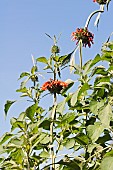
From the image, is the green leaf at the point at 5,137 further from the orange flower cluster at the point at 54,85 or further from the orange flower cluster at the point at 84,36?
the orange flower cluster at the point at 84,36

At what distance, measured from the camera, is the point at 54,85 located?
5.87 feet

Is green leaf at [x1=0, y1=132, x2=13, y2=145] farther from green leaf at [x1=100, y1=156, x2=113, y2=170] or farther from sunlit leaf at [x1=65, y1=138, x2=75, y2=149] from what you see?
green leaf at [x1=100, y1=156, x2=113, y2=170]

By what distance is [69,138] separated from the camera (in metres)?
1.48

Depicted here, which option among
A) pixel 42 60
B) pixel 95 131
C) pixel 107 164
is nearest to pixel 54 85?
pixel 42 60

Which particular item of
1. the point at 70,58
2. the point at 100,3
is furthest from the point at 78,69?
the point at 100,3

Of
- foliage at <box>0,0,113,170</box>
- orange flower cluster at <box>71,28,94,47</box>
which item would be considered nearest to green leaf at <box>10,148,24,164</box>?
foliage at <box>0,0,113,170</box>

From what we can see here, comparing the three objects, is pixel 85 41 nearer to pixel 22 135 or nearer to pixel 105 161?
pixel 22 135

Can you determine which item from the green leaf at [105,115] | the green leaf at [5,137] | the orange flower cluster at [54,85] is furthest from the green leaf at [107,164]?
the orange flower cluster at [54,85]

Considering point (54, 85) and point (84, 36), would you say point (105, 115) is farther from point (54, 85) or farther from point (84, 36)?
point (84, 36)

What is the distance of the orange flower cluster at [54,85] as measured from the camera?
5.83 ft

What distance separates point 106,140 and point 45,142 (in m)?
0.23

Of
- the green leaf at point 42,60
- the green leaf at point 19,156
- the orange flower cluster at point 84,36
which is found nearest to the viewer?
the green leaf at point 19,156

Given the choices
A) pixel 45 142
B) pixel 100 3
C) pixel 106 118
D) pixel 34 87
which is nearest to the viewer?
pixel 106 118

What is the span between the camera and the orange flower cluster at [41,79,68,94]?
1.78 metres
